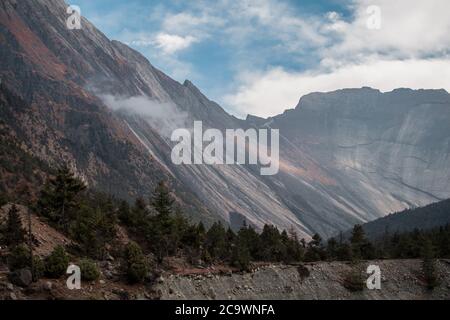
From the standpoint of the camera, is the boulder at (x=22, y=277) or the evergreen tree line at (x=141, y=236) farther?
the evergreen tree line at (x=141, y=236)

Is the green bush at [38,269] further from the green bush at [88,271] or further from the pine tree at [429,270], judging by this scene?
the pine tree at [429,270]

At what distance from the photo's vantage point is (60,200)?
66438mm

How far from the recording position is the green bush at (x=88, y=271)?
43844 mm

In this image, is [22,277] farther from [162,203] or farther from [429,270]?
[429,270]

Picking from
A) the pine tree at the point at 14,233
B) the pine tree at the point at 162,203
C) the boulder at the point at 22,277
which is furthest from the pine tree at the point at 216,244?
the boulder at the point at 22,277

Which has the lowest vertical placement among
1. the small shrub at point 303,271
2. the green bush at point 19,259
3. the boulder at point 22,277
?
the small shrub at point 303,271

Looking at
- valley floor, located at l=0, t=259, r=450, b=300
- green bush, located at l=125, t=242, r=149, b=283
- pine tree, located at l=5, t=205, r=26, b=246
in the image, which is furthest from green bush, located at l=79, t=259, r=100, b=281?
pine tree, located at l=5, t=205, r=26, b=246

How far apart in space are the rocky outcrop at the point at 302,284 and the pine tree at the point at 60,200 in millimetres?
22820

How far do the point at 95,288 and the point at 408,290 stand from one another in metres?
45.1

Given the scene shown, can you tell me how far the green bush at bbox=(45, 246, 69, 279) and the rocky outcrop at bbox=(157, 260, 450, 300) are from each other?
9.15m

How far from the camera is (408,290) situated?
228ft

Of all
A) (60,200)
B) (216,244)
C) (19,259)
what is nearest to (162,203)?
(216,244)
